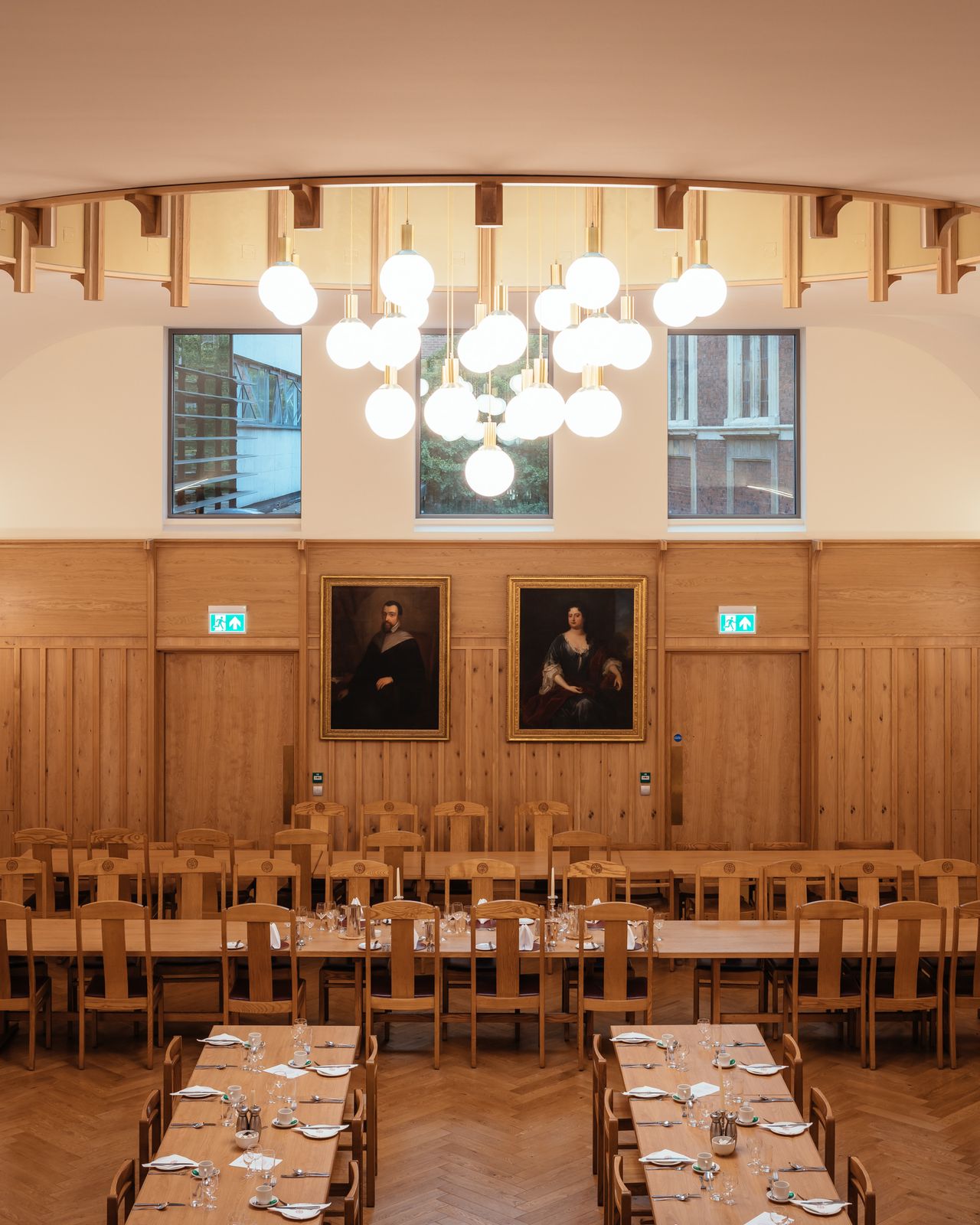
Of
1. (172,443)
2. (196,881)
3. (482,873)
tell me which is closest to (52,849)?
(196,881)

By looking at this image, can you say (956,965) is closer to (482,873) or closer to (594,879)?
(594,879)

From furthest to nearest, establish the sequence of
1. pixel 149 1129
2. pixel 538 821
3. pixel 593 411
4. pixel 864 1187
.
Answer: pixel 538 821
pixel 593 411
pixel 149 1129
pixel 864 1187

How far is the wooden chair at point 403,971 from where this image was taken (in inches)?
349

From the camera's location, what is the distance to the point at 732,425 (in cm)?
1388

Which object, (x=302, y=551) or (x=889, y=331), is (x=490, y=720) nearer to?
(x=302, y=551)

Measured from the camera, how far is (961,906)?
912 centimetres

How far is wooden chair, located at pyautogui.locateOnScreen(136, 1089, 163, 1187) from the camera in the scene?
19.7 feet

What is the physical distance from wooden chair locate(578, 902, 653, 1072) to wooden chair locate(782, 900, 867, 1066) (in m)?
1.04

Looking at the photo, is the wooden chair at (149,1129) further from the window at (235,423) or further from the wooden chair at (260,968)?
the window at (235,423)

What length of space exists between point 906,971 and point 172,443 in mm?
9038

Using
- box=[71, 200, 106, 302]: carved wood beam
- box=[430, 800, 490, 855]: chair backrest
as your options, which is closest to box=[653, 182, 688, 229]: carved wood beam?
box=[71, 200, 106, 302]: carved wood beam

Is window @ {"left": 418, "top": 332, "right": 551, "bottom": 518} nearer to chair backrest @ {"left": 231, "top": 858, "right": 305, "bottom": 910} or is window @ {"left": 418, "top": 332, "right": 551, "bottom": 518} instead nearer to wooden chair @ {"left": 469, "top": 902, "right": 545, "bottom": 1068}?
chair backrest @ {"left": 231, "top": 858, "right": 305, "bottom": 910}

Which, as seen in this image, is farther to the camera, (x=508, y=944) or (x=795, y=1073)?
(x=508, y=944)

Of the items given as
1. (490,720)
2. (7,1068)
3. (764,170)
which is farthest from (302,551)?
(764,170)
